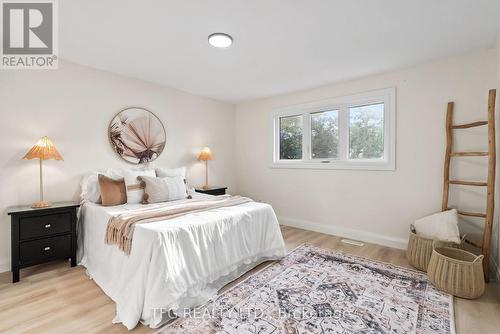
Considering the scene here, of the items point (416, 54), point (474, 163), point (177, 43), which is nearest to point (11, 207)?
point (177, 43)

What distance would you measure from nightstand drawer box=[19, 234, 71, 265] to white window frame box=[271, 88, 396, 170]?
317 centimetres

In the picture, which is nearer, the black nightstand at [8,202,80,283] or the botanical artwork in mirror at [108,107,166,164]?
the black nightstand at [8,202,80,283]

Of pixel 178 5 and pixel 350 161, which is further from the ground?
pixel 178 5

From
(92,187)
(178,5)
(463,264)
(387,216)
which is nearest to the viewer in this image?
(178,5)

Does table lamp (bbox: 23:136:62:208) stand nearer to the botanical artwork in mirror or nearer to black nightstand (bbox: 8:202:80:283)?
black nightstand (bbox: 8:202:80:283)

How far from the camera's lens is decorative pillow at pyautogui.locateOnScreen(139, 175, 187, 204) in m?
2.89

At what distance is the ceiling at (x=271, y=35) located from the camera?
186 centimetres

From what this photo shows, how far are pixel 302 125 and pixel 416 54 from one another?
1.83 metres

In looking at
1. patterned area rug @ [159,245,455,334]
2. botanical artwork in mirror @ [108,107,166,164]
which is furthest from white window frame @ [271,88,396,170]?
botanical artwork in mirror @ [108,107,166,164]

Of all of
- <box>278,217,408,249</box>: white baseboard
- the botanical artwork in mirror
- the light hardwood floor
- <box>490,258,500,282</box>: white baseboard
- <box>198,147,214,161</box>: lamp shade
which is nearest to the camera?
the light hardwood floor

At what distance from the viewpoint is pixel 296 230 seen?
3.96m

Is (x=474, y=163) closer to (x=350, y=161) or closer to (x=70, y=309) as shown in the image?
(x=350, y=161)

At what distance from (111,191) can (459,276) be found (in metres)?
3.52

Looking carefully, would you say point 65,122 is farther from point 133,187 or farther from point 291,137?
point 291,137
